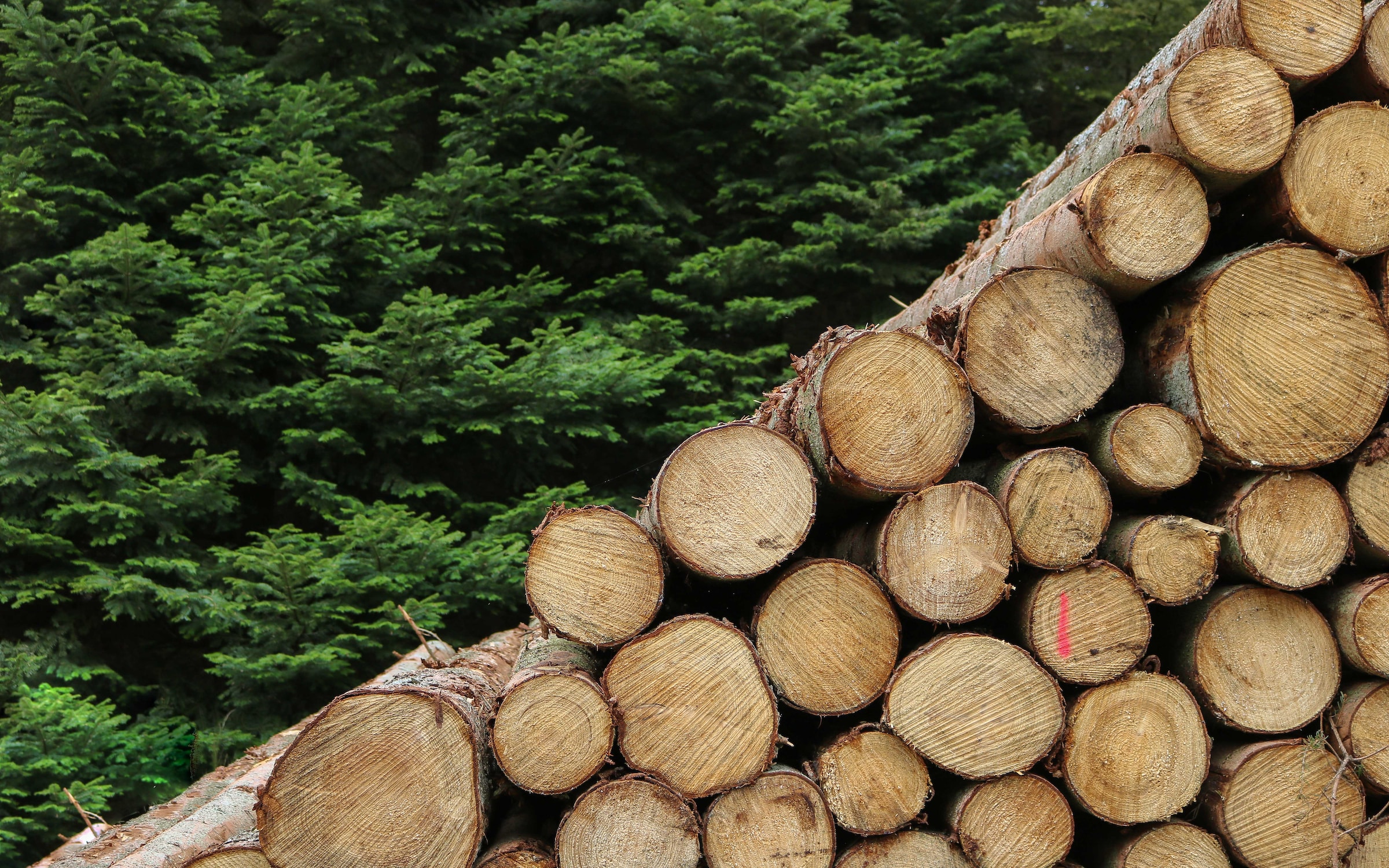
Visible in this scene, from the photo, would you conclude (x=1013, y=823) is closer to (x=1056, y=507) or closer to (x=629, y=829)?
(x=1056, y=507)

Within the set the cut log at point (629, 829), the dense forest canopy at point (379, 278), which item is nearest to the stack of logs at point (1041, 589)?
the cut log at point (629, 829)

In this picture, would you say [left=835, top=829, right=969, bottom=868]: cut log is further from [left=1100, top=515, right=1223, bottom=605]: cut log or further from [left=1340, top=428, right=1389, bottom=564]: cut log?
[left=1340, top=428, right=1389, bottom=564]: cut log

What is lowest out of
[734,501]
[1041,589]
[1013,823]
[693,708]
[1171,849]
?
[1171,849]

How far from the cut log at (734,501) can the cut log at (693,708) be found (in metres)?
0.16

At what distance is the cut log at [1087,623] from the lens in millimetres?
2223

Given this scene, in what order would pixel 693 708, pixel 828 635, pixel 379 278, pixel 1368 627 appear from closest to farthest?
pixel 693 708
pixel 828 635
pixel 1368 627
pixel 379 278

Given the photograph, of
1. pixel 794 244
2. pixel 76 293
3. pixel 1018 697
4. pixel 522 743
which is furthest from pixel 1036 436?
pixel 76 293

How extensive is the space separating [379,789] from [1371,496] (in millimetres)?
2483

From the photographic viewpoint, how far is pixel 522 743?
2.04 meters

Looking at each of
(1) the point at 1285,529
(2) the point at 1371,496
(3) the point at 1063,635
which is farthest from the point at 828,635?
(2) the point at 1371,496

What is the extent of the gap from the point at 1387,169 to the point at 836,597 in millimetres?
1725

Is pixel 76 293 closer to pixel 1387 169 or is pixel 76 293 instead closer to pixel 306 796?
pixel 306 796

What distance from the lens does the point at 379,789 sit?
2.00 metres

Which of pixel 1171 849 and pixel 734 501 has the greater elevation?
pixel 734 501
